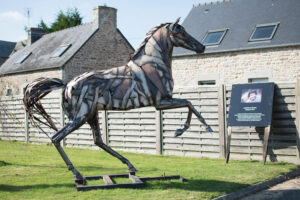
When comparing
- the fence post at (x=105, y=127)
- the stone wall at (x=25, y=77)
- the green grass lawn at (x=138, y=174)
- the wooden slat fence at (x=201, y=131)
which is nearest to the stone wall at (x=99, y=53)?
the stone wall at (x=25, y=77)

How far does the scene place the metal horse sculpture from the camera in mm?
6836

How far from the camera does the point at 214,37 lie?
68.1ft

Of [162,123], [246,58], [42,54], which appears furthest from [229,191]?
[42,54]

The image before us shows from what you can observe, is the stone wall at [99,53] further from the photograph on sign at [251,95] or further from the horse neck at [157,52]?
the horse neck at [157,52]

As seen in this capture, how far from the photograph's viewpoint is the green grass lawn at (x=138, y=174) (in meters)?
6.70

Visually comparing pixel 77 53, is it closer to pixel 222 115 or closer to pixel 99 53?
pixel 99 53

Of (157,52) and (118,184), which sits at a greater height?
(157,52)

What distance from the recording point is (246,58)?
1906 centimetres

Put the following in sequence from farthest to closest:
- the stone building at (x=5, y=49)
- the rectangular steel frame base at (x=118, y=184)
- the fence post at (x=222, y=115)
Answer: the stone building at (x=5, y=49), the fence post at (x=222, y=115), the rectangular steel frame base at (x=118, y=184)

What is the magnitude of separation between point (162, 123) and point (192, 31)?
35.3ft

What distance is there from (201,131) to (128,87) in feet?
16.9

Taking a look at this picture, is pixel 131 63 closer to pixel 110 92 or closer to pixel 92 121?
pixel 110 92

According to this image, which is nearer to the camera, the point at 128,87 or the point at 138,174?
the point at 128,87

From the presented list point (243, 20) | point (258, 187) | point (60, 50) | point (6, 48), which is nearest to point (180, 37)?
point (258, 187)
